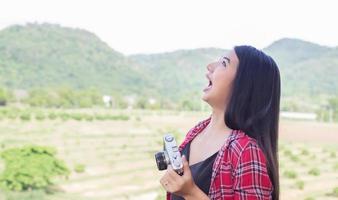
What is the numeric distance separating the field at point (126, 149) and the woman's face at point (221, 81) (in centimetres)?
136

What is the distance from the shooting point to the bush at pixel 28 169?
13.5ft

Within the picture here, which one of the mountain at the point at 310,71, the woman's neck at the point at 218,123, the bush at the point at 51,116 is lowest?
the bush at the point at 51,116

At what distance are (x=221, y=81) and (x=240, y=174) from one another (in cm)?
10

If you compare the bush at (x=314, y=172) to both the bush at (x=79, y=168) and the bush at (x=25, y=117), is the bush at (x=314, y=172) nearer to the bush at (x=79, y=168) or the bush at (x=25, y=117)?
the bush at (x=79, y=168)

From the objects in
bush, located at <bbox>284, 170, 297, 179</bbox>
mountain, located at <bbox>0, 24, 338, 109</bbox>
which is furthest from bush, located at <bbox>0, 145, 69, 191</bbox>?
bush, located at <bbox>284, 170, 297, 179</bbox>

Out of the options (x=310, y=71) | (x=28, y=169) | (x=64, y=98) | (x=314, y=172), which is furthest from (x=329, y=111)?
(x=64, y=98)

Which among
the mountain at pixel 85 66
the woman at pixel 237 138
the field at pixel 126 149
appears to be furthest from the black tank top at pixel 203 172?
the mountain at pixel 85 66

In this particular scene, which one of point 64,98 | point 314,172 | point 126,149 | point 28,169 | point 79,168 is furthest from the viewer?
point 64,98

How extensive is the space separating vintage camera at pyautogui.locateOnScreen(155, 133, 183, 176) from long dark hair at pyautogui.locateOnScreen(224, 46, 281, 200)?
0.22 feet

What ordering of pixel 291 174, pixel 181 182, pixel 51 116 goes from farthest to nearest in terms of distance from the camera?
1. pixel 51 116
2. pixel 291 174
3. pixel 181 182

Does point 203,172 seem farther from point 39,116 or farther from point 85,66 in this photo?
point 85,66

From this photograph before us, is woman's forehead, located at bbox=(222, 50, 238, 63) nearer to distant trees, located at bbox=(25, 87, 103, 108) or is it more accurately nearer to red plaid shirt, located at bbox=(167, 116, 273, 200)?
red plaid shirt, located at bbox=(167, 116, 273, 200)

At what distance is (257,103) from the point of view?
1.77 ft

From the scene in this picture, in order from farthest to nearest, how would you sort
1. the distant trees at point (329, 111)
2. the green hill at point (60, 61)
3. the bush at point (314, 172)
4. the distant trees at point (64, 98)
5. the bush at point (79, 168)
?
the distant trees at point (64, 98), the green hill at point (60, 61), the bush at point (79, 168), the bush at point (314, 172), the distant trees at point (329, 111)
